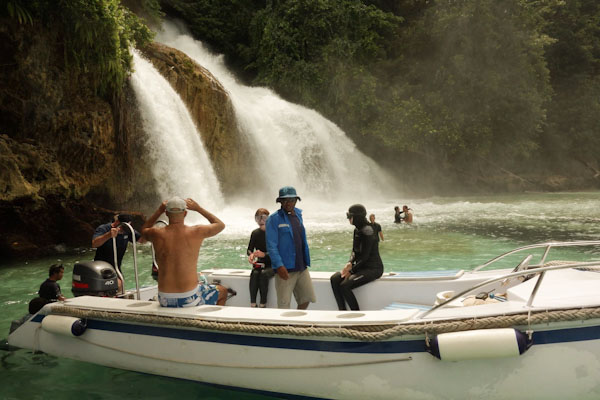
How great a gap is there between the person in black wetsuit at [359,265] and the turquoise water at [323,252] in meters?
1.69

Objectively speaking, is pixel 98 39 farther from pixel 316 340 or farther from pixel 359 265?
pixel 316 340

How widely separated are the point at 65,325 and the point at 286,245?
225 cm

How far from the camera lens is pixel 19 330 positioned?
197 inches

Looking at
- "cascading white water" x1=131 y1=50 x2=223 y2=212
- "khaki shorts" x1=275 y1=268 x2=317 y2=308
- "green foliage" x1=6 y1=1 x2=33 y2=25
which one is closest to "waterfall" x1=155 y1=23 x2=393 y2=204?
"cascading white water" x1=131 y1=50 x2=223 y2=212

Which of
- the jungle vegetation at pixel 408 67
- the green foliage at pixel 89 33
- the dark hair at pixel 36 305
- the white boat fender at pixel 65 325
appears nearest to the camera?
the white boat fender at pixel 65 325

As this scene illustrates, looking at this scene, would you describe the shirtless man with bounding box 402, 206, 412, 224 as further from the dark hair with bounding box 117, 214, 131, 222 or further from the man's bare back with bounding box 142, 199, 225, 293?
the man's bare back with bounding box 142, 199, 225, 293

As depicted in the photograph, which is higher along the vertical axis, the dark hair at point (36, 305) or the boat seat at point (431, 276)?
the boat seat at point (431, 276)

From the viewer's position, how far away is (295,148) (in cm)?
2269

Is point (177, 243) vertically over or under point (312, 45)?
under

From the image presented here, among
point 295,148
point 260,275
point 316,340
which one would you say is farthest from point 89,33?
point 295,148

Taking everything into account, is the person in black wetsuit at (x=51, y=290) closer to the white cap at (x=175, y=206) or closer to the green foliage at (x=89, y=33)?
the white cap at (x=175, y=206)

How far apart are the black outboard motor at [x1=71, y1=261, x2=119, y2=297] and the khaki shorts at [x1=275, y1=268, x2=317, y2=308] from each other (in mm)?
1874

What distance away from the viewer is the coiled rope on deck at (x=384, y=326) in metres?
3.26

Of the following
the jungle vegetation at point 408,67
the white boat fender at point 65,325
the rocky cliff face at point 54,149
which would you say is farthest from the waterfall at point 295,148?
the white boat fender at point 65,325
